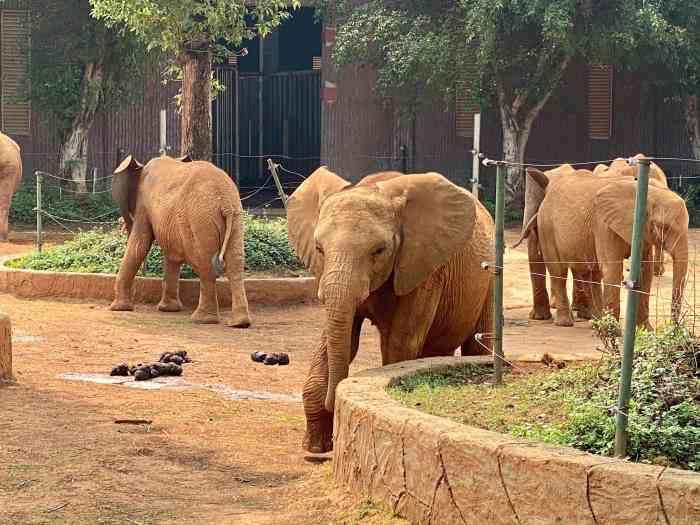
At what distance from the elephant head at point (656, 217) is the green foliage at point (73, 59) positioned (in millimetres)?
14683

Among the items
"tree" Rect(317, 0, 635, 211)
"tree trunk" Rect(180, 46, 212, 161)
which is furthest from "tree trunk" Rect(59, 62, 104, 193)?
"tree trunk" Rect(180, 46, 212, 161)

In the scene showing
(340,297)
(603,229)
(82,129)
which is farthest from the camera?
(82,129)

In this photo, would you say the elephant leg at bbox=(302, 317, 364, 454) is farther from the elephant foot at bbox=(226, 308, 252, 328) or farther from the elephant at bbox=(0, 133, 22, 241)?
the elephant at bbox=(0, 133, 22, 241)

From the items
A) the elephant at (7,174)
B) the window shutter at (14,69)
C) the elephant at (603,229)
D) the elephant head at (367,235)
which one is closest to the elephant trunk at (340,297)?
the elephant head at (367,235)

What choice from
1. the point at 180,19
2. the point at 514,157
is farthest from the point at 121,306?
→ the point at 514,157

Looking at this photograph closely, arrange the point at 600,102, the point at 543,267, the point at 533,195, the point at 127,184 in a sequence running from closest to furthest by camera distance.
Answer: the point at 127,184 → the point at 533,195 → the point at 543,267 → the point at 600,102

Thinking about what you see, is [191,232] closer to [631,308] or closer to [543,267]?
[543,267]

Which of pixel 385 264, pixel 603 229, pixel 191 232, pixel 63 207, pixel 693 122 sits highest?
pixel 693 122

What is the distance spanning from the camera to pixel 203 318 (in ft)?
44.5

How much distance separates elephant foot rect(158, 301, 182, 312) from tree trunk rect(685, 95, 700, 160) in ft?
49.8

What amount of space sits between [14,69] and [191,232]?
1533 cm

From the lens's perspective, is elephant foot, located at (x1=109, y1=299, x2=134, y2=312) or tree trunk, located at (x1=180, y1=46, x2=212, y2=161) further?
tree trunk, located at (x1=180, y1=46, x2=212, y2=161)

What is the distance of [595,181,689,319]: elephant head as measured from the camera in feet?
39.1

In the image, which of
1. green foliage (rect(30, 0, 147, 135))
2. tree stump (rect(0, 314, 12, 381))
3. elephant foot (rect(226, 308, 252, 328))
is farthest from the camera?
green foliage (rect(30, 0, 147, 135))
